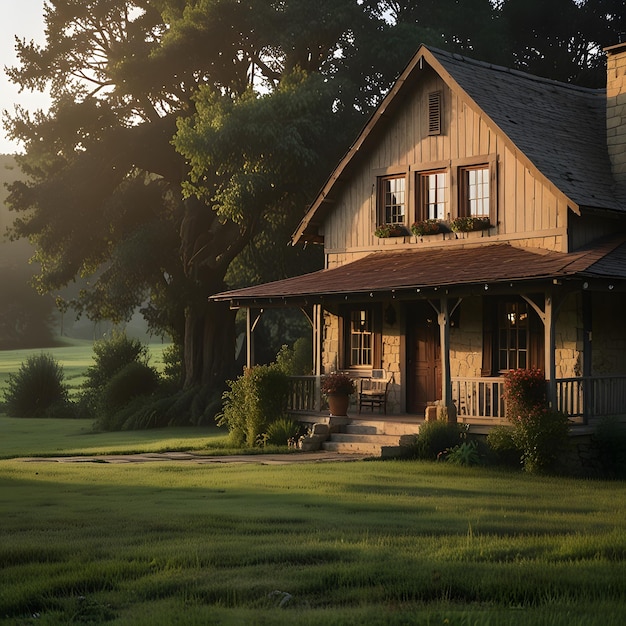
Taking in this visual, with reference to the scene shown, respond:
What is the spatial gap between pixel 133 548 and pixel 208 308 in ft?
88.9

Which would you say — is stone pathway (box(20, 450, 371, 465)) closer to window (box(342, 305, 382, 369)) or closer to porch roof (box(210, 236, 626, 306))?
porch roof (box(210, 236, 626, 306))

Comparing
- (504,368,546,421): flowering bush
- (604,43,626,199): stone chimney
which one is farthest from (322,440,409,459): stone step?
(604,43,626,199): stone chimney

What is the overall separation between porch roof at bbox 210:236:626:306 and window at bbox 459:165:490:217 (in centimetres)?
85

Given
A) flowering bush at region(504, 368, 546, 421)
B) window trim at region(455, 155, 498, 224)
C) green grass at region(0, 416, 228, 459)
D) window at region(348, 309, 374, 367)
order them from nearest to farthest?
flowering bush at region(504, 368, 546, 421), window trim at region(455, 155, 498, 224), green grass at region(0, 416, 228, 459), window at region(348, 309, 374, 367)

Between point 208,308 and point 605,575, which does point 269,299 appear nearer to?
point 208,308

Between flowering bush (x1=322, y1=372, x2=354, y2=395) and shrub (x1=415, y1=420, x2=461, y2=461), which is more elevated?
flowering bush (x1=322, y1=372, x2=354, y2=395)

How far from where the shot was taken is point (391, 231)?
27.2 meters

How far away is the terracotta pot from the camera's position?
25203 mm

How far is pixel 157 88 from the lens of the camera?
127 ft

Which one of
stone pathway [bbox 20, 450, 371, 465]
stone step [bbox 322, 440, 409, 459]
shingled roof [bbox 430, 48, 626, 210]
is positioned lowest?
stone pathway [bbox 20, 450, 371, 465]

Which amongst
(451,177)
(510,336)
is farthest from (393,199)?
(510,336)

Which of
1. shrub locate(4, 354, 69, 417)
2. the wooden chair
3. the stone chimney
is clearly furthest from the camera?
shrub locate(4, 354, 69, 417)

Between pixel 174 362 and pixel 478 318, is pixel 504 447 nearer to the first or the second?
pixel 478 318

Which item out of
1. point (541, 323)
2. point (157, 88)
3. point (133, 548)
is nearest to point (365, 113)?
point (157, 88)
